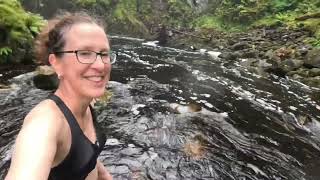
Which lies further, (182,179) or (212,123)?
(212,123)

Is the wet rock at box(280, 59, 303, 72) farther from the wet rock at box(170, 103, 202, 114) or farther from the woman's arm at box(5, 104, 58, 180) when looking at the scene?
the woman's arm at box(5, 104, 58, 180)

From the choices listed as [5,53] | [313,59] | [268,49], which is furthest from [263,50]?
[5,53]

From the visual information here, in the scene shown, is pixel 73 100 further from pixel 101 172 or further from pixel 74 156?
pixel 101 172

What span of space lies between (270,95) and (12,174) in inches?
435

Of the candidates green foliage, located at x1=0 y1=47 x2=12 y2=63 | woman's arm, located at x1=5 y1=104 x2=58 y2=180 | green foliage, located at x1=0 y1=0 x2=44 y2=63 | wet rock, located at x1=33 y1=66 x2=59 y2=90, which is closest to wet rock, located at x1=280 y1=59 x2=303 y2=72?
wet rock, located at x1=33 y1=66 x2=59 y2=90

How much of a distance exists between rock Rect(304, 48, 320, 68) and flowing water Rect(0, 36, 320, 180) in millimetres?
2217

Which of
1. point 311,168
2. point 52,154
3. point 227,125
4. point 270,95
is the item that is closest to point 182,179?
point 311,168

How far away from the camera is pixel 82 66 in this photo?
2371mm

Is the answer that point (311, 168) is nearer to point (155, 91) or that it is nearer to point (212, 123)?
point (212, 123)

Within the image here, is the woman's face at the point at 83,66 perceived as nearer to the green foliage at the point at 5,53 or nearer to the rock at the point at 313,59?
the green foliage at the point at 5,53

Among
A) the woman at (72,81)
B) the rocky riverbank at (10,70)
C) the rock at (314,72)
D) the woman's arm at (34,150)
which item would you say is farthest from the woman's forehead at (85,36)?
the rock at (314,72)

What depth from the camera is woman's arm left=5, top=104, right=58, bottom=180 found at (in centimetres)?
179

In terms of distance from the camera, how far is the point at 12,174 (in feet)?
5.79

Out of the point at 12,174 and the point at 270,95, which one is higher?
the point at 12,174
